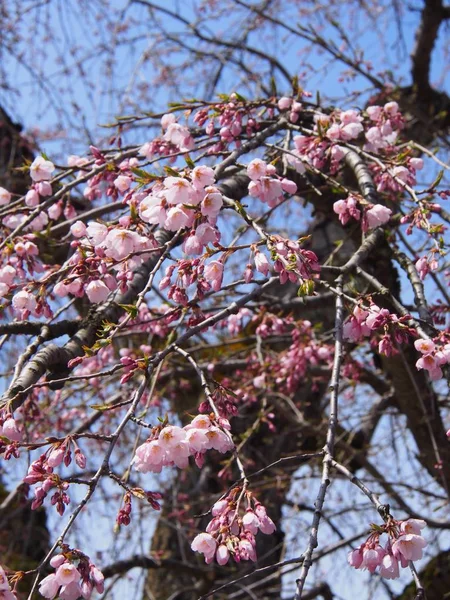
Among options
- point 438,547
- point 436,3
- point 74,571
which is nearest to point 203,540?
point 74,571

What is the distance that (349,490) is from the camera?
4062 mm

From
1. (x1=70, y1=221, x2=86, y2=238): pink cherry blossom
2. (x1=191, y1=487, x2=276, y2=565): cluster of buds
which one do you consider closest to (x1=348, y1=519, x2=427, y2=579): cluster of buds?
(x1=191, y1=487, x2=276, y2=565): cluster of buds

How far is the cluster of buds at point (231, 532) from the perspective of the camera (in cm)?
112

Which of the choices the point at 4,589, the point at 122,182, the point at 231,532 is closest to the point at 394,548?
the point at 231,532

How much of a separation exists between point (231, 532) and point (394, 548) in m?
0.29

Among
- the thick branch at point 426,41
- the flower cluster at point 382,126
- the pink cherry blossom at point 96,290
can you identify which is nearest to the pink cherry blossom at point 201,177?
the pink cherry blossom at point 96,290

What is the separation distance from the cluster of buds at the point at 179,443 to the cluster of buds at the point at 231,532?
98mm

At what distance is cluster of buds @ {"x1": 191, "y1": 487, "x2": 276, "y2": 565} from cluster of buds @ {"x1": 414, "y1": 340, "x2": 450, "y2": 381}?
1.57 feet

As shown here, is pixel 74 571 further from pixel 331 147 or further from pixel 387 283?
pixel 387 283

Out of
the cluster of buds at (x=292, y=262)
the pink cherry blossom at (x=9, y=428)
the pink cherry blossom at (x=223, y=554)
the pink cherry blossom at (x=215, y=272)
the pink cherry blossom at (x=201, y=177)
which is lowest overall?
the pink cherry blossom at (x=223, y=554)

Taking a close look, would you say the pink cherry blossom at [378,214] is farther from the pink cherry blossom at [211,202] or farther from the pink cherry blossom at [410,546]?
the pink cherry blossom at [410,546]

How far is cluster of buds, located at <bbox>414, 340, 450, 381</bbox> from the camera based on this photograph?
1.37 meters

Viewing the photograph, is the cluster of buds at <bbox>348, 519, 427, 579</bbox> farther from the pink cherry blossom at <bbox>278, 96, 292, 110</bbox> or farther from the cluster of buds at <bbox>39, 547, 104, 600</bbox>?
the pink cherry blossom at <bbox>278, 96, 292, 110</bbox>

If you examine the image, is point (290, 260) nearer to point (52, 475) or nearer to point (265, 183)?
point (265, 183)
